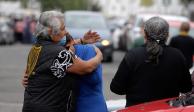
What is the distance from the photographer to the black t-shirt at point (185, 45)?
13.5m

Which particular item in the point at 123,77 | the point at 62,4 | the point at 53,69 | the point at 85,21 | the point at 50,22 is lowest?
the point at 62,4

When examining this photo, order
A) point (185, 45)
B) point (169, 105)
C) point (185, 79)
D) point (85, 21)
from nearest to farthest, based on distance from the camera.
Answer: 1. point (169, 105)
2. point (185, 79)
3. point (185, 45)
4. point (85, 21)

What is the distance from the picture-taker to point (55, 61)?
5793 millimetres

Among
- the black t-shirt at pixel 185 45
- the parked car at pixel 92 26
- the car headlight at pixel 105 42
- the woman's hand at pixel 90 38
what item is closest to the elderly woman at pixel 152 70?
the woman's hand at pixel 90 38

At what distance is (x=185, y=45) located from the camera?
13586 mm

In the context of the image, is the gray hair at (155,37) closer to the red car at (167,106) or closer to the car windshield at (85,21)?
the red car at (167,106)

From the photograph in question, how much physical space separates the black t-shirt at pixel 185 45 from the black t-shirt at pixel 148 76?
6.98 meters

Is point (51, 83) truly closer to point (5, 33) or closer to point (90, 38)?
point (90, 38)

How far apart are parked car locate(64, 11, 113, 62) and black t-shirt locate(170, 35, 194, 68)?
29.5ft

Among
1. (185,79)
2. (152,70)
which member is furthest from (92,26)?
(152,70)

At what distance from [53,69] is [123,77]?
91 centimetres

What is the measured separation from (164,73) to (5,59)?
2003 centimetres

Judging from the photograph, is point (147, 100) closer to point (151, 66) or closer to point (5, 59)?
point (151, 66)

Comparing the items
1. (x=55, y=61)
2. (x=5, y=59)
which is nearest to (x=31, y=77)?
(x=55, y=61)
